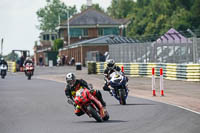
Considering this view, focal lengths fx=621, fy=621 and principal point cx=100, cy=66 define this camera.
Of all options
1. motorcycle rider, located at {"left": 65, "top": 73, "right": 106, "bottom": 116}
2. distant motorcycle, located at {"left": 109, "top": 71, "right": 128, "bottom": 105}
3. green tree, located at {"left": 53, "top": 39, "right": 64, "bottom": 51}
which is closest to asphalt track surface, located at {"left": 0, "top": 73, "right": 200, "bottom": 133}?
distant motorcycle, located at {"left": 109, "top": 71, "right": 128, "bottom": 105}

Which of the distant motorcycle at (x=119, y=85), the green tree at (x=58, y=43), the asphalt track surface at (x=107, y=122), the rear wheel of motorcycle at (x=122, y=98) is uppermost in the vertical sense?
the green tree at (x=58, y=43)

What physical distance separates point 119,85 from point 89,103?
4.95 metres

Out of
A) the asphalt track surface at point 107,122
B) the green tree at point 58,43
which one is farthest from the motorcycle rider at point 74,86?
the green tree at point 58,43

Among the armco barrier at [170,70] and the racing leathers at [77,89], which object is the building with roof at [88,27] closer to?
the armco barrier at [170,70]

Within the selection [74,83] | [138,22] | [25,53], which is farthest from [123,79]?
[138,22]

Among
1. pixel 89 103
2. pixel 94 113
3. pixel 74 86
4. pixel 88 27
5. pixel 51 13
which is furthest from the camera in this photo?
pixel 51 13

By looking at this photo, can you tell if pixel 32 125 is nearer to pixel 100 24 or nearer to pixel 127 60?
pixel 127 60

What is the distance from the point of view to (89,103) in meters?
13.1

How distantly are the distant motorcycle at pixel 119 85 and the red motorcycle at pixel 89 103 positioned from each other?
4.71 m

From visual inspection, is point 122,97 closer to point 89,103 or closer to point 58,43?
point 89,103

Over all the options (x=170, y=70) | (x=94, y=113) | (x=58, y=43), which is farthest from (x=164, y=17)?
(x=94, y=113)

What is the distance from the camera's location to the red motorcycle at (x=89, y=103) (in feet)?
42.8

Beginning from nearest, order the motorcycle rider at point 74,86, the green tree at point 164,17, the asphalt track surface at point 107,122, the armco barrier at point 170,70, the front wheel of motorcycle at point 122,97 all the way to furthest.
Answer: the asphalt track surface at point 107,122
the motorcycle rider at point 74,86
the front wheel of motorcycle at point 122,97
the armco barrier at point 170,70
the green tree at point 164,17

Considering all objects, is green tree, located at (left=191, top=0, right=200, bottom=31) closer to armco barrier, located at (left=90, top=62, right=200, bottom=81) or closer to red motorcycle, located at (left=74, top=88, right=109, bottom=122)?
armco barrier, located at (left=90, top=62, right=200, bottom=81)
